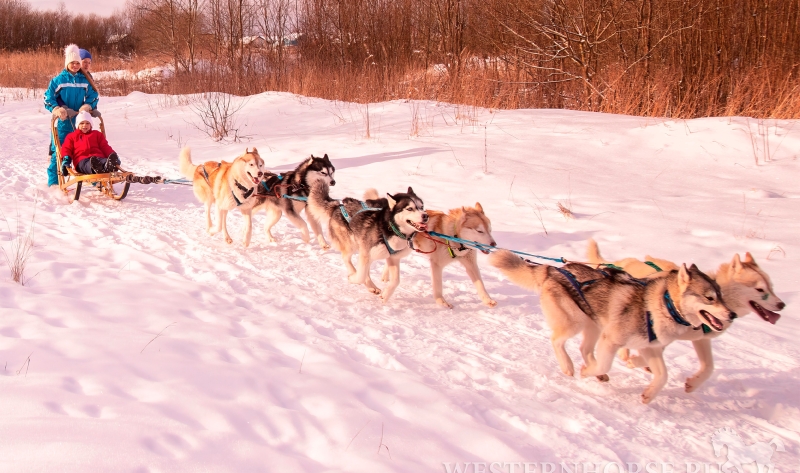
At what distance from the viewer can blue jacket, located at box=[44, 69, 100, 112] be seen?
703 centimetres

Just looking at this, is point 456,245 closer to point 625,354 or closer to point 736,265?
point 625,354

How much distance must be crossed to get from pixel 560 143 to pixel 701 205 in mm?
2792

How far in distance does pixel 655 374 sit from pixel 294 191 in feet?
12.3

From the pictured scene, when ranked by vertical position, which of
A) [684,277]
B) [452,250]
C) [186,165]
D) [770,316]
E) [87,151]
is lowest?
[770,316]

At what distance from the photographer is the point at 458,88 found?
1192cm

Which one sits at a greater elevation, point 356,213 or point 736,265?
point 356,213

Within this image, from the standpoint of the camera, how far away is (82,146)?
686 centimetres

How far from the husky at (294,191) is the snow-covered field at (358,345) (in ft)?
0.81

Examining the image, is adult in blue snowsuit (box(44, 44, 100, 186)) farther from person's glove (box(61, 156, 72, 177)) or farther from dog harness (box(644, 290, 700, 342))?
dog harness (box(644, 290, 700, 342))

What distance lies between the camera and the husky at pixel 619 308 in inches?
107

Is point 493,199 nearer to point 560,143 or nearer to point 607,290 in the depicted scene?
point 560,143

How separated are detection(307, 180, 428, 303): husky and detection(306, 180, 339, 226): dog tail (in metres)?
0.03

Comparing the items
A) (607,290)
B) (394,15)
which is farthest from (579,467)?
(394,15)

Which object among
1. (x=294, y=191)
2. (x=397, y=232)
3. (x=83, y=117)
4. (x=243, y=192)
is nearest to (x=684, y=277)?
(x=397, y=232)
